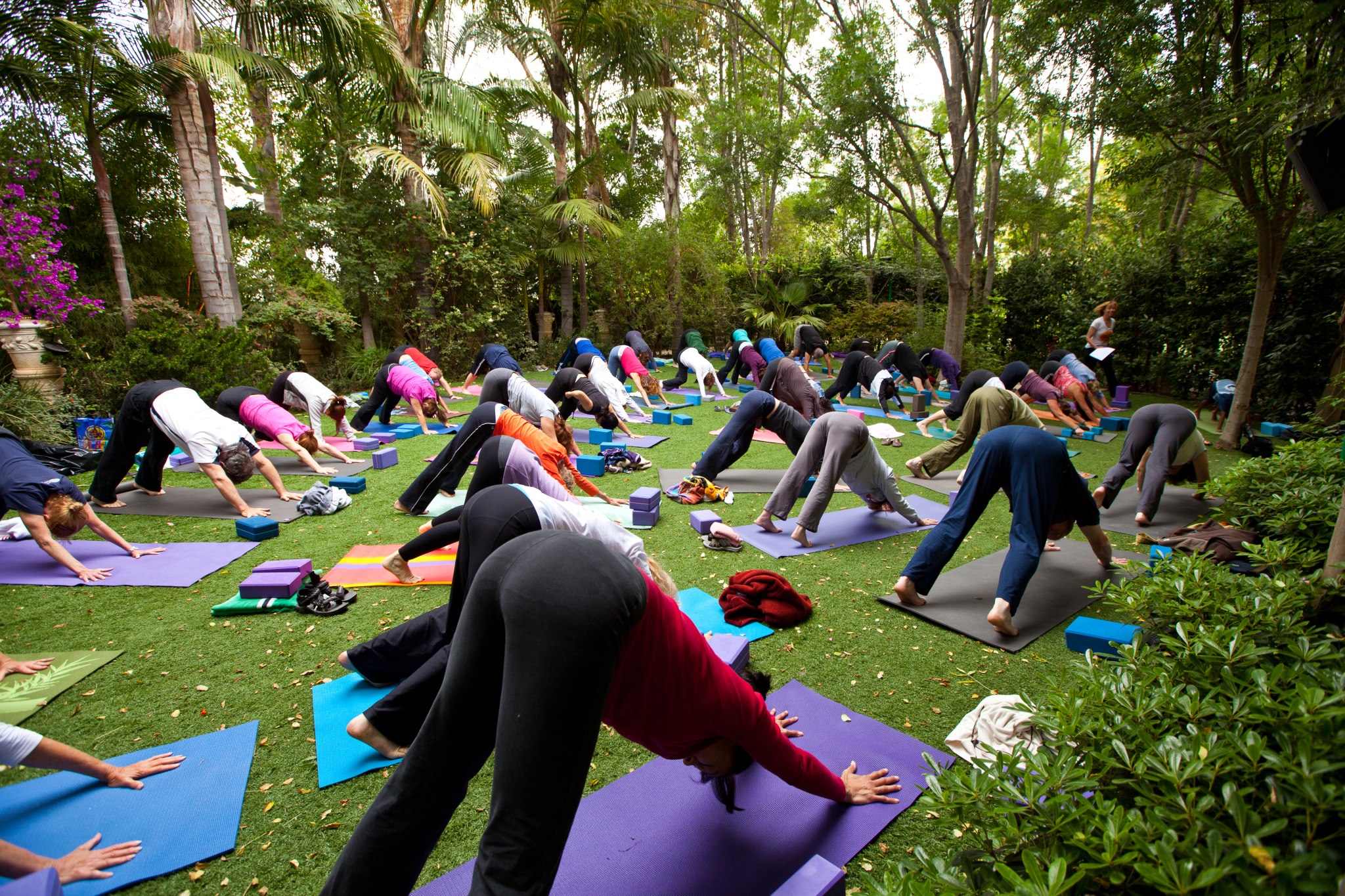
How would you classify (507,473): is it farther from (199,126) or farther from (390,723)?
(199,126)

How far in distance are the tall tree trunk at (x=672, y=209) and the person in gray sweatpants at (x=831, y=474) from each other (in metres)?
13.0

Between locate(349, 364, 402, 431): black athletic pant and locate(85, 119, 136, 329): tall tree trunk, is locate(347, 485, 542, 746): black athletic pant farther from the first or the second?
locate(85, 119, 136, 329): tall tree trunk

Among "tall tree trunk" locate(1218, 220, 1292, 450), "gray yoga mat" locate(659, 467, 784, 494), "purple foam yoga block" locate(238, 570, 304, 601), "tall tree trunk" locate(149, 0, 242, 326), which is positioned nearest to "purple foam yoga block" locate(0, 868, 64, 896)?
"purple foam yoga block" locate(238, 570, 304, 601)

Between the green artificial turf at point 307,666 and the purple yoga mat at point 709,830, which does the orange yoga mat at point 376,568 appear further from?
the purple yoga mat at point 709,830

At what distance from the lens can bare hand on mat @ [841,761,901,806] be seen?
2334 millimetres

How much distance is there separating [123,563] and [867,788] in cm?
551

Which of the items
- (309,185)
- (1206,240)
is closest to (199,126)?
(309,185)

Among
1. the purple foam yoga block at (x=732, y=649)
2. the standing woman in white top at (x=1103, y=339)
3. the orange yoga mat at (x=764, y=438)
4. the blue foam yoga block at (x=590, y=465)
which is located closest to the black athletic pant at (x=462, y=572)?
the purple foam yoga block at (x=732, y=649)

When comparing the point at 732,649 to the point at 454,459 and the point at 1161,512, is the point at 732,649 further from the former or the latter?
the point at 1161,512

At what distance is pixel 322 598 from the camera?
4.04 metres

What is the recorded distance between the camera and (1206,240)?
453 inches

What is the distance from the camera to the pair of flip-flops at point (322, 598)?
13.1ft

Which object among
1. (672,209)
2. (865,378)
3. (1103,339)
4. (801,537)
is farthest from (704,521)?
(672,209)

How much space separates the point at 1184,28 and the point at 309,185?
15031 millimetres
